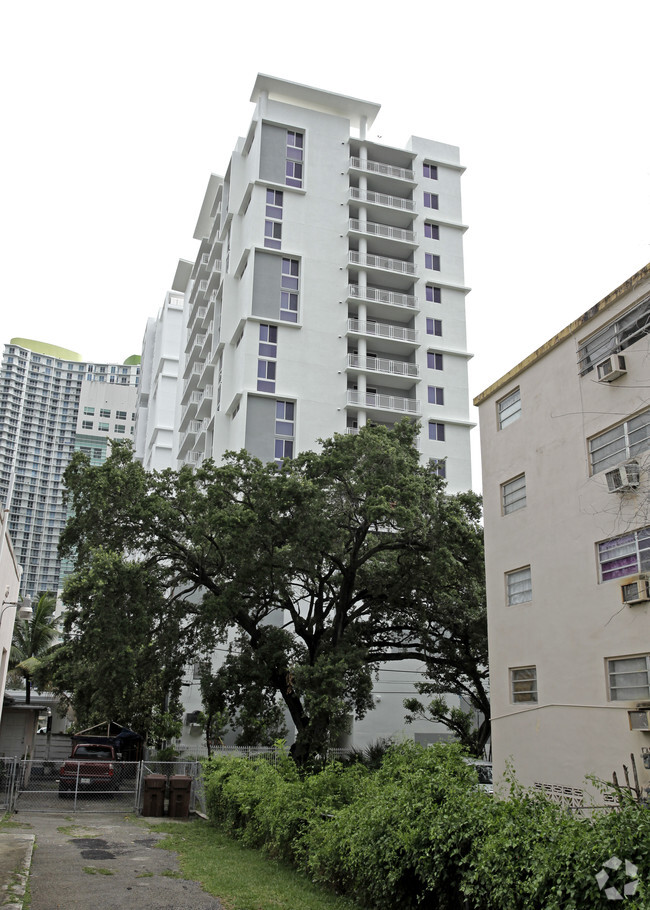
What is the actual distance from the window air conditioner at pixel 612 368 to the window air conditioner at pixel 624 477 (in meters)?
1.92

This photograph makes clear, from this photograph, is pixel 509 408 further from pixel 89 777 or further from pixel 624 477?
pixel 89 777

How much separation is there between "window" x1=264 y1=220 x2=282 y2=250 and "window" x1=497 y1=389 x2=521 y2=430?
31.0 meters

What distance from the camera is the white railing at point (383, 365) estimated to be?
4738 cm

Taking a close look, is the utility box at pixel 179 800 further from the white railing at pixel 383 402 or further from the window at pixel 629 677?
the white railing at pixel 383 402

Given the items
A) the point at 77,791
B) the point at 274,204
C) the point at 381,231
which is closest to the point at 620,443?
the point at 77,791

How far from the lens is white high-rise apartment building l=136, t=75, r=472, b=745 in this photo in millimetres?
45719

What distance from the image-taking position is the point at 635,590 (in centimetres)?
1454

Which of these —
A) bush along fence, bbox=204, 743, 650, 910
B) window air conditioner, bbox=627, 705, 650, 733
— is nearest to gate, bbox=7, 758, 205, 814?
bush along fence, bbox=204, 743, 650, 910

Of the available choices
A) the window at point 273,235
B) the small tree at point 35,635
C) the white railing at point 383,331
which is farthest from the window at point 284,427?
the small tree at point 35,635

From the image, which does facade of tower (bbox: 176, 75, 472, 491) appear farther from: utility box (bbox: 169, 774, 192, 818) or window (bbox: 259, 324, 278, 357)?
utility box (bbox: 169, 774, 192, 818)

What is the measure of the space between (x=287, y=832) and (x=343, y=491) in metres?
13.7

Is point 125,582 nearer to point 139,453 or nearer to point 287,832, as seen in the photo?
point 287,832

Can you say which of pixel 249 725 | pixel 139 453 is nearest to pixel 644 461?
pixel 249 725

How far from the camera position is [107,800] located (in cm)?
2270
